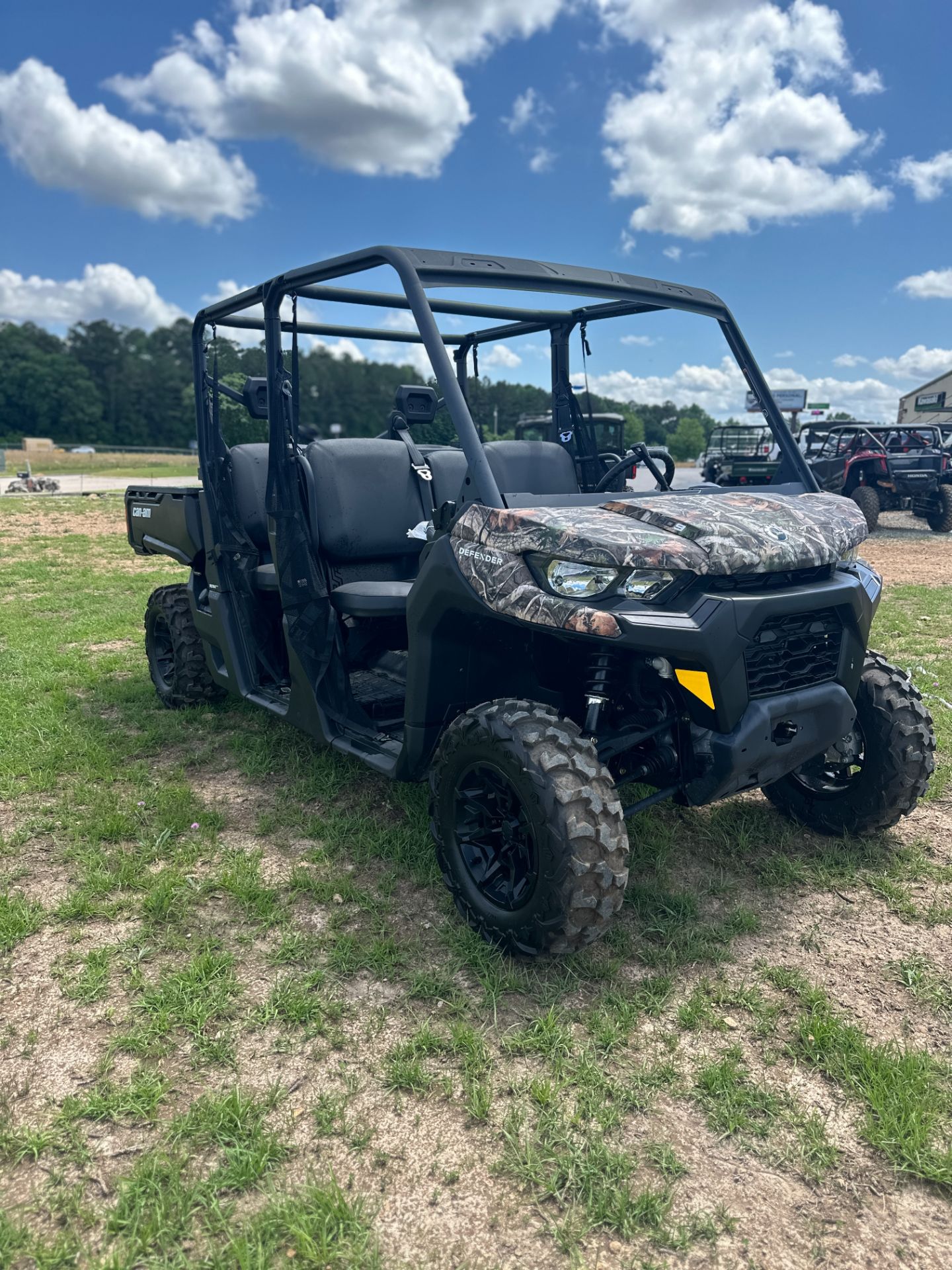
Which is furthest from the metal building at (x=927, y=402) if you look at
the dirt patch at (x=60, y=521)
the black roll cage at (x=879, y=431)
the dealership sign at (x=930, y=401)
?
the dirt patch at (x=60, y=521)

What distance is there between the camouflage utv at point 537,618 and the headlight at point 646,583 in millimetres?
11

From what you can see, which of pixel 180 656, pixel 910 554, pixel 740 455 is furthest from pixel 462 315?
pixel 910 554

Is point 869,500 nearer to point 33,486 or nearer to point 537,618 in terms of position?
point 537,618

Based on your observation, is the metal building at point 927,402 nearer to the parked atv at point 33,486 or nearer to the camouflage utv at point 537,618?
the parked atv at point 33,486

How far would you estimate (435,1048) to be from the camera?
236 centimetres

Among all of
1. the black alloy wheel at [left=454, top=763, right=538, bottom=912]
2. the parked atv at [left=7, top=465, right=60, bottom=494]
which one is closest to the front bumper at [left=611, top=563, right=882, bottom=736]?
the black alloy wheel at [left=454, top=763, right=538, bottom=912]

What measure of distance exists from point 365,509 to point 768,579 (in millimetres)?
2017

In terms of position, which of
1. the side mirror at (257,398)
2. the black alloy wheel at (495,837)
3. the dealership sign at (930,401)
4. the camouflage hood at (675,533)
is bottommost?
the black alloy wheel at (495,837)

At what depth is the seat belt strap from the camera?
4.26 meters

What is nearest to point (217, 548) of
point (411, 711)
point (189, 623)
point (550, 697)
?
point (189, 623)

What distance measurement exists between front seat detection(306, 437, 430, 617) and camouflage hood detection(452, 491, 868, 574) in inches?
45.5

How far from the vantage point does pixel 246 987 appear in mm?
2607

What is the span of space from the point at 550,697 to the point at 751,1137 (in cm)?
146

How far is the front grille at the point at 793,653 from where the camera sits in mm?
2617
